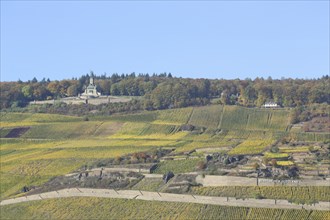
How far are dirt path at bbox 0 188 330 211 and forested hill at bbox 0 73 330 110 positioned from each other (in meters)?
58.9

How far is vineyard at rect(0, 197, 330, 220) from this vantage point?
6688 cm

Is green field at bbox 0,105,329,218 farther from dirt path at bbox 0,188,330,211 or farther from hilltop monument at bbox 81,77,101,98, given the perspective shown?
hilltop monument at bbox 81,77,101,98

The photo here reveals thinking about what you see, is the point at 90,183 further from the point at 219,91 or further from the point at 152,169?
the point at 219,91

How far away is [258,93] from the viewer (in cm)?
14888

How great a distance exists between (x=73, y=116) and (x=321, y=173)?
219 feet

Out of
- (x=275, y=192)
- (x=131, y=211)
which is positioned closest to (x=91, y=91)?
(x=131, y=211)

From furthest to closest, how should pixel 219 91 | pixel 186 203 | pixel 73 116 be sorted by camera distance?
pixel 219 91 → pixel 73 116 → pixel 186 203

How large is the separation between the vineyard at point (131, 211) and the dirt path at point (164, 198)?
774mm

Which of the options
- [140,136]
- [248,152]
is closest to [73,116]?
[140,136]

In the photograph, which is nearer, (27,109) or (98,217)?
(98,217)

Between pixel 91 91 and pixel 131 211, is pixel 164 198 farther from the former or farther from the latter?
pixel 91 91

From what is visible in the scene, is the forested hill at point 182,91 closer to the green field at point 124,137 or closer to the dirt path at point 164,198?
the green field at point 124,137

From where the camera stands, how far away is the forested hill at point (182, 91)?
14138cm

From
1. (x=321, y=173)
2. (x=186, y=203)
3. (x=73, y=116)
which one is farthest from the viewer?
(x=73, y=116)
